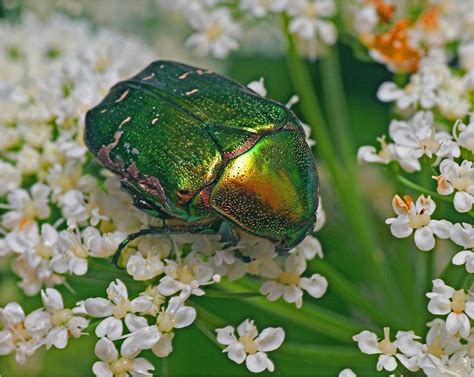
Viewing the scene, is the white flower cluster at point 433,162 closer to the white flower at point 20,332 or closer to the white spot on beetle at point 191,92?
the white spot on beetle at point 191,92

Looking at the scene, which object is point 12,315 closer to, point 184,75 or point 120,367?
point 120,367

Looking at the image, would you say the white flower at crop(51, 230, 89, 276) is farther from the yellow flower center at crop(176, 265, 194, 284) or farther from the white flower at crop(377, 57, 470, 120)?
the white flower at crop(377, 57, 470, 120)

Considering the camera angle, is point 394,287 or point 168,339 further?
point 394,287

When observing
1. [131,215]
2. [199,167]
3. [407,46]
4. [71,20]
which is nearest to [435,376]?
[199,167]

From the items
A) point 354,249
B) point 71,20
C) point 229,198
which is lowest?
point 354,249

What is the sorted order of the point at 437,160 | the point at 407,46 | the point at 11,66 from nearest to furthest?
the point at 437,160 < the point at 407,46 < the point at 11,66

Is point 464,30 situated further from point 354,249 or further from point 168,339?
point 168,339

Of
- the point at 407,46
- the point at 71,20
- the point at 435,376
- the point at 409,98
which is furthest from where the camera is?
the point at 71,20
